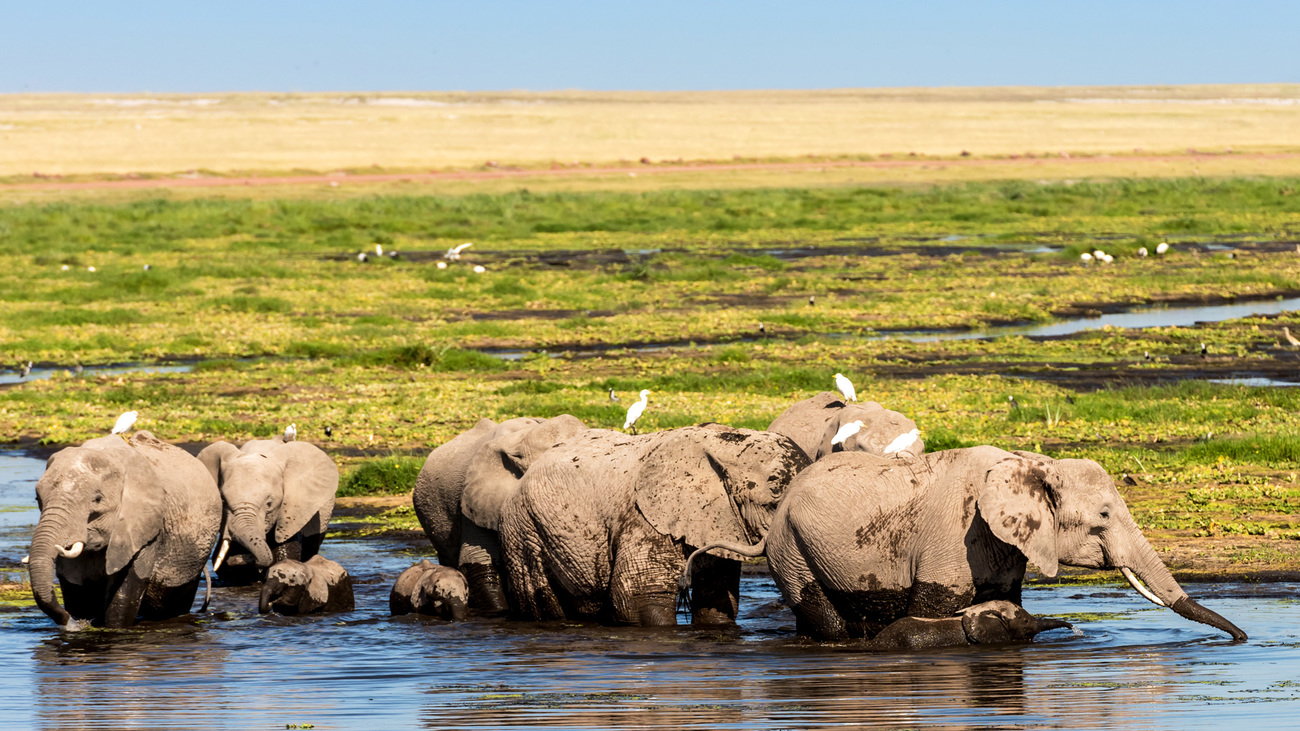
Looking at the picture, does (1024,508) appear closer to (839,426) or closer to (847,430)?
(847,430)

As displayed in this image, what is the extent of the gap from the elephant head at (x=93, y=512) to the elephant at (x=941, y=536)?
436 centimetres

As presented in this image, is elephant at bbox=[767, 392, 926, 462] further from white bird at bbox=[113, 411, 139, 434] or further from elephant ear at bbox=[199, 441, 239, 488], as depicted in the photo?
white bird at bbox=[113, 411, 139, 434]

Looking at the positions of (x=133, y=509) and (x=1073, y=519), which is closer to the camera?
(x=1073, y=519)

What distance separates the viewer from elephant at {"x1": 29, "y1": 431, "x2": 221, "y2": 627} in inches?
470

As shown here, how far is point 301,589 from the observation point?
44.2 ft

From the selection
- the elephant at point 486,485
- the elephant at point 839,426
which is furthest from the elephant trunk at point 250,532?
the elephant at point 839,426

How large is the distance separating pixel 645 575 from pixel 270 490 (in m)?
3.72

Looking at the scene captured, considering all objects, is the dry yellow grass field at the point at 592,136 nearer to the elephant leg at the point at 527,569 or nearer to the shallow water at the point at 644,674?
the elephant leg at the point at 527,569

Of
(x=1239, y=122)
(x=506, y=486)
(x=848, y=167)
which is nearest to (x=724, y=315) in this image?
(x=506, y=486)

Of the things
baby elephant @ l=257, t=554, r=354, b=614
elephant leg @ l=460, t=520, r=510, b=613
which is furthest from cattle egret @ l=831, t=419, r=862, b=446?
baby elephant @ l=257, t=554, r=354, b=614

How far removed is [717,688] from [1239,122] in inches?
5985

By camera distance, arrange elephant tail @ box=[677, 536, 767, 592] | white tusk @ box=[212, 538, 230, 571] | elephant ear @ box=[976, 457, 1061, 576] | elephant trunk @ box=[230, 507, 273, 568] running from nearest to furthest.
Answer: elephant ear @ box=[976, 457, 1061, 576], elephant tail @ box=[677, 536, 767, 592], elephant trunk @ box=[230, 507, 273, 568], white tusk @ box=[212, 538, 230, 571]

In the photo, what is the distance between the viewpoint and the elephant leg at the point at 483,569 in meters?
13.9

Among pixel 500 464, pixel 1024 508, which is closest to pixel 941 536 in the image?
pixel 1024 508
